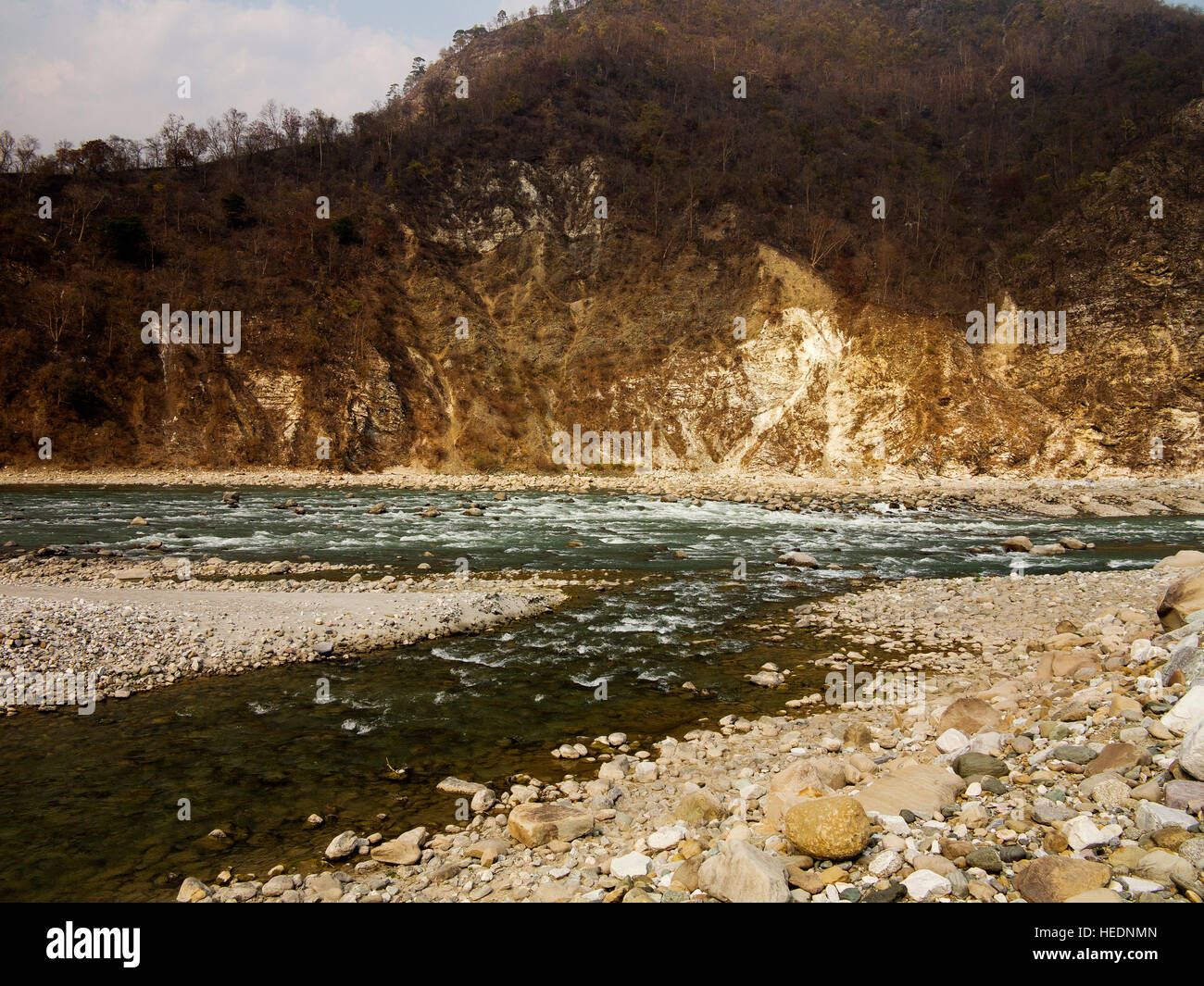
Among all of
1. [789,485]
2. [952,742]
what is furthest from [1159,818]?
[789,485]

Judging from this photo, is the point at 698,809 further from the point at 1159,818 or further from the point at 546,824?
the point at 1159,818

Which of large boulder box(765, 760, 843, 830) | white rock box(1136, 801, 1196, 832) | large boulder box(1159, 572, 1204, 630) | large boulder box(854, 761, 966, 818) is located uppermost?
large boulder box(1159, 572, 1204, 630)

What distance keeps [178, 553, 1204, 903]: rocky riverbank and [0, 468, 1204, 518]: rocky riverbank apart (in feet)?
84.6

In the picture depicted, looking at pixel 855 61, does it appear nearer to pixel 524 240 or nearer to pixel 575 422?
pixel 524 240

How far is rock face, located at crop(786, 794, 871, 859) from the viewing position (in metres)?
4.65

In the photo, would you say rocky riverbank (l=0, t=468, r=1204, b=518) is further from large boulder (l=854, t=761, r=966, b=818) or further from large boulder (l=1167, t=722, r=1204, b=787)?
large boulder (l=1167, t=722, r=1204, b=787)

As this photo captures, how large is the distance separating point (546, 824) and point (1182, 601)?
836 centimetres

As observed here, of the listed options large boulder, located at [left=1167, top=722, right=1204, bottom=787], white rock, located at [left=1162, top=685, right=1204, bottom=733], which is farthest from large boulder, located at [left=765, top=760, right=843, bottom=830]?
white rock, located at [left=1162, top=685, right=1204, bottom=733]

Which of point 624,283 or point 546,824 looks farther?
point 624,283

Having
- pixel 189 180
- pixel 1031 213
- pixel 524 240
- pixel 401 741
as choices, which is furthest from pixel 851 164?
pixel 401 741

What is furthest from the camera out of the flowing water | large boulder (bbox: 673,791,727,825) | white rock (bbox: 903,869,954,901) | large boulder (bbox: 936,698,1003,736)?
large boulder (bbox: 936,698,1003,736)

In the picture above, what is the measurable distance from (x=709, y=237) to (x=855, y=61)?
65.3 meters

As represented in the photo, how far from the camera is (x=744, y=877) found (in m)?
4.33

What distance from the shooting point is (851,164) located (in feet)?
232
